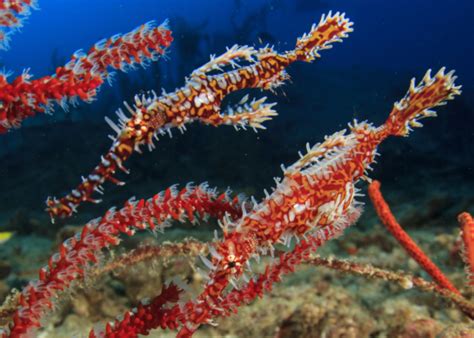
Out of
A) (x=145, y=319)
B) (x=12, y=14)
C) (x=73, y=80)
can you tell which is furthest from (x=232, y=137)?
(x=73, y=80)

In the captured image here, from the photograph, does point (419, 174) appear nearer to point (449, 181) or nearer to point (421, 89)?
point (449, 181)

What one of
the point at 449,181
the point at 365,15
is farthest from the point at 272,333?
the point at 365,15

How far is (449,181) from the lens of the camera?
29.2ft

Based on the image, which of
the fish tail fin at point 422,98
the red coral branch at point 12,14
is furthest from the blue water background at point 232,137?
the fish tail fin at point 422,98

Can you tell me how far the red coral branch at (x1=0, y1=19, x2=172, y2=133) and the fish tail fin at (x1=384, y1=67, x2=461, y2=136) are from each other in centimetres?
188

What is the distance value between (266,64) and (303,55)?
0.38 m

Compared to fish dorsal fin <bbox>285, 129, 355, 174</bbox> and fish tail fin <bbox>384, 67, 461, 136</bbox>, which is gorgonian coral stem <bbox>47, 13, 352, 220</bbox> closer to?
fish dorsal fin <bbox>285, 129, 355, 174</bbox>

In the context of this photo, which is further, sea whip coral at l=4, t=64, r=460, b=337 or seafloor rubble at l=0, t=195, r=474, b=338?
seafloor rubble at l=0, t=195, r=474, b=338

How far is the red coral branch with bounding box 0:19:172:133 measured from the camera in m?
2.10

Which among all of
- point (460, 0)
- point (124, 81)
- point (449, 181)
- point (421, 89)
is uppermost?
point (460, 0)

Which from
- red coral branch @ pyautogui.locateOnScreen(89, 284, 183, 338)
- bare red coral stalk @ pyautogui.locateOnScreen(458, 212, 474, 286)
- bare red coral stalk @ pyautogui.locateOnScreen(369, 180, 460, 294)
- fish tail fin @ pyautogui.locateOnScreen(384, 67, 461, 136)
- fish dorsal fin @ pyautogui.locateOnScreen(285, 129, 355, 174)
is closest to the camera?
red coral branch @ pyautogui.locateOnScreen(89, 284, 183, 338)

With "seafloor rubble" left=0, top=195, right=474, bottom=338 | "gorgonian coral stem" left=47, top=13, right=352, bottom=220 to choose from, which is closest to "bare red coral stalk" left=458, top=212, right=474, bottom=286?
"seafloor rubble" left=0, top=195, right=474, bottom=338

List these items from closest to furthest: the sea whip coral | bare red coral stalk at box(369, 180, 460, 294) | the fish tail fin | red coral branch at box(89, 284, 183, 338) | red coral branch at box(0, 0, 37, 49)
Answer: red coral branch at box(0, 0, 37, 49), the sea whip coral, red coral branch at box(89, 284, 183, 338), the fish tail fin, bare red coral stalk at box(369, 180, 460, 294)

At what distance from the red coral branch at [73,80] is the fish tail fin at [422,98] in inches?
74.0
